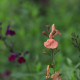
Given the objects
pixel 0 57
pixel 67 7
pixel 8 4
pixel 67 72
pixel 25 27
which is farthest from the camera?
pixel 67 7

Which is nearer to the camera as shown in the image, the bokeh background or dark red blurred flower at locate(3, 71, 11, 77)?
the bokeh background

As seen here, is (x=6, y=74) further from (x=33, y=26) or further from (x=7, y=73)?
(x=33, y=26)

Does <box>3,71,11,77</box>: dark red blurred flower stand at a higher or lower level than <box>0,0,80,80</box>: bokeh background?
lower

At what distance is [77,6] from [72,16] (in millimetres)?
510

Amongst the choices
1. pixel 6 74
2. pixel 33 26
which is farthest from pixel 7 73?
pixel 33 26

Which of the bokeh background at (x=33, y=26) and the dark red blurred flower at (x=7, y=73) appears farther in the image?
the dark red blurred flower at (x=7, y=73)

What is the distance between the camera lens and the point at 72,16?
4160mm

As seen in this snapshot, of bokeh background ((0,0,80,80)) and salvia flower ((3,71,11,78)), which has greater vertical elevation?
bokeh background ((0,0,80,80))

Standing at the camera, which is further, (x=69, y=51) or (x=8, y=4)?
(x=8, y=4)

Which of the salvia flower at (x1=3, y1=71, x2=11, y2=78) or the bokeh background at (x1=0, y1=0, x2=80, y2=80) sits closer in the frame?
the bokeh background at (x1=0, y1=0, x2=80, y2=80)

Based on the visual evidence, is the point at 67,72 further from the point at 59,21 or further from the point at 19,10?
the point at 19,10

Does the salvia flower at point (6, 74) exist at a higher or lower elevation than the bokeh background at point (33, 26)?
lower

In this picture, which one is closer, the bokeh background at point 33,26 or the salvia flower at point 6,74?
the bokeh background at point 33,26

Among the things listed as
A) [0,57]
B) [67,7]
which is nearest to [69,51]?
[0,57]
